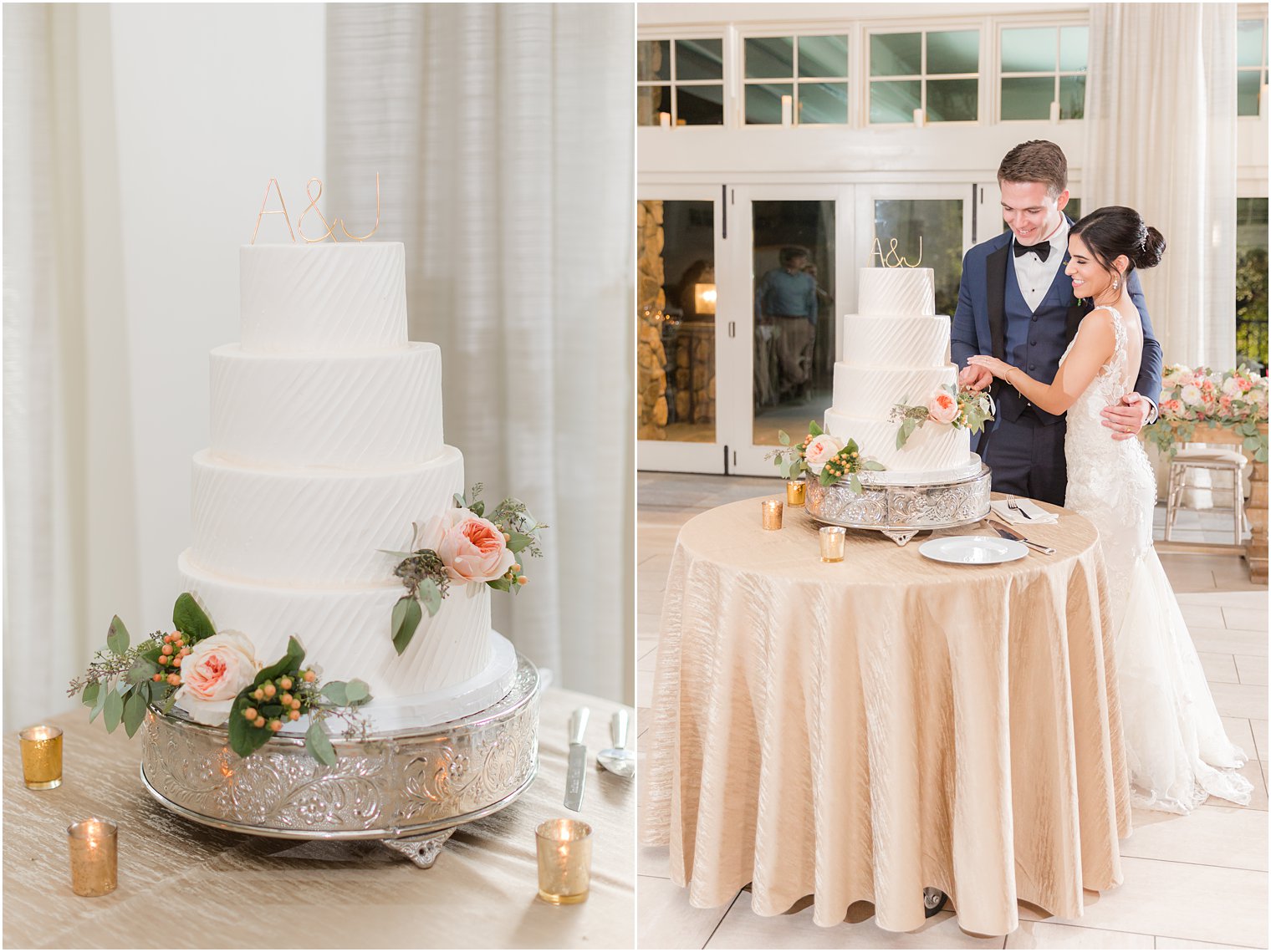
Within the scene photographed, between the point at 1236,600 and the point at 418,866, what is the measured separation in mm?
5161

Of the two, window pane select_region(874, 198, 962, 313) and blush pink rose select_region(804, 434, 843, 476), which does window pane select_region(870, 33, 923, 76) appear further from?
blush pink rose select_region(804, 434, 843, 476)

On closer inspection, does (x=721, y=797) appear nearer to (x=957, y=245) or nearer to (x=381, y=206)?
(x=381, y=206)

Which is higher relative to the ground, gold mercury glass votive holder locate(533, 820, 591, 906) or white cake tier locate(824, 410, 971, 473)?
white cake tier locate(824, 410, 971, 473)

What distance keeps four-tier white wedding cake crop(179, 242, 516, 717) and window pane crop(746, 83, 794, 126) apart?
7.60 metres

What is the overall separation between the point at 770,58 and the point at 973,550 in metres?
7.16

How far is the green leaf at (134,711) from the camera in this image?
6.03 feet

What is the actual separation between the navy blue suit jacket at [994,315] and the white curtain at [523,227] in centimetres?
119

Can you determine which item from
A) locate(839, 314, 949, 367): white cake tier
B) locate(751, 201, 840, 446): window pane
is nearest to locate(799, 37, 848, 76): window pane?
locate(751, 201, 840, 446): window pane

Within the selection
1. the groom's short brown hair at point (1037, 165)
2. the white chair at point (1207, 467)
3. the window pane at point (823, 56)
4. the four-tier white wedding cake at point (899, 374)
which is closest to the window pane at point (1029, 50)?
the window pane at point (823, 56)

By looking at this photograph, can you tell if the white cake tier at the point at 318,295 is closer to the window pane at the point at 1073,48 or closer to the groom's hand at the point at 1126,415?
the groom's hand at the point at 1126,415

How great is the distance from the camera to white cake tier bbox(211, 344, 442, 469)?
6.06ft

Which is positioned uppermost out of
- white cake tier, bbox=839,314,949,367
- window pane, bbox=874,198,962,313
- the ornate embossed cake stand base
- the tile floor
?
window pane, bbox=874,198,962,313

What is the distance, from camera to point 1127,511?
3.36 metres

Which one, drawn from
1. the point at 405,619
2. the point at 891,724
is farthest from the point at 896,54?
the point at 405,619
